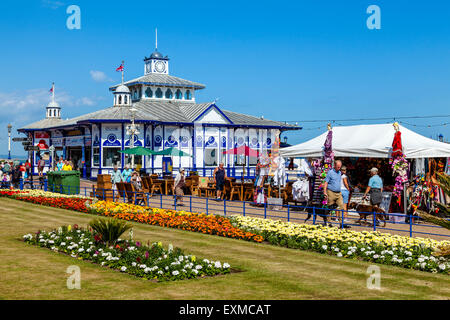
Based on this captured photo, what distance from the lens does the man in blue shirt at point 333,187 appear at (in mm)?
15031

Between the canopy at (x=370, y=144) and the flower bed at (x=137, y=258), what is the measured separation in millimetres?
10329

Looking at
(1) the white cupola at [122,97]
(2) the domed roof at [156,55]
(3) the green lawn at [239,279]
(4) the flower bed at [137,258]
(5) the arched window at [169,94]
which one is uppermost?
(2) the domed roof at [156,55]

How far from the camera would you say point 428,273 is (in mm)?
9977

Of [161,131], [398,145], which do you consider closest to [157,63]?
[161,131]

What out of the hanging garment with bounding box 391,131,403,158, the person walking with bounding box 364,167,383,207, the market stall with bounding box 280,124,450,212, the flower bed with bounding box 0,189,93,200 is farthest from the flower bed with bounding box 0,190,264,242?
the hanging garment with bounding box 391,131,403,158

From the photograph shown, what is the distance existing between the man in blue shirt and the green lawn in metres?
3.19

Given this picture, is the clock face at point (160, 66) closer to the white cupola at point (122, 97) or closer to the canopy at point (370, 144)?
the white cupola at point (122, 97)

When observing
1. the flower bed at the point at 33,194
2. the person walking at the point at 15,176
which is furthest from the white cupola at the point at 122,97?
the flower bed at the point at 33,194

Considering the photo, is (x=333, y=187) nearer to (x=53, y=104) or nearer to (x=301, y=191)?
(x=301, y=191)

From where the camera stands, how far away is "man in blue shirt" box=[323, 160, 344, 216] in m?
15.0
